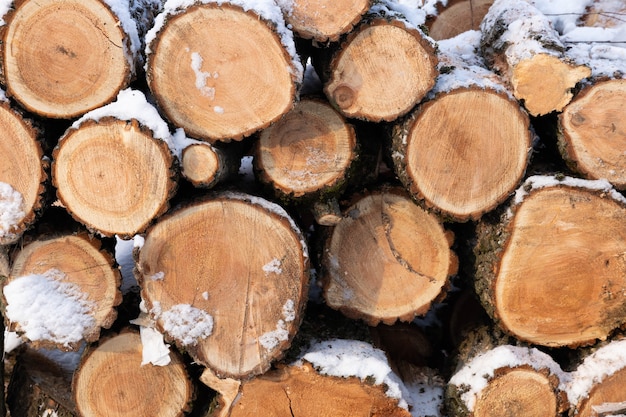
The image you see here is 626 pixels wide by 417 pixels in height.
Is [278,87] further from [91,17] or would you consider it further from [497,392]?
[497,392]

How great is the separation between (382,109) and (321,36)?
0.37 meters

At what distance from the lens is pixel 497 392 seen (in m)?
2.21

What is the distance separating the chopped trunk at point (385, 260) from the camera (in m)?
2.38

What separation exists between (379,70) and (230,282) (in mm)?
1006

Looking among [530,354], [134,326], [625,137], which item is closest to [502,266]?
[530,354]

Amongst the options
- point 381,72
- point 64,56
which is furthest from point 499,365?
point 64,56

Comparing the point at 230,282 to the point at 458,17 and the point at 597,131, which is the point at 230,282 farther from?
the point at 458,17

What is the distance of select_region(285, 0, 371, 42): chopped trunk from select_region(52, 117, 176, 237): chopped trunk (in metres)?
0.67

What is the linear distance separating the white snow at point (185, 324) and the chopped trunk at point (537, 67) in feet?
5.10

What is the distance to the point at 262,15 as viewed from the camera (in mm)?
1907

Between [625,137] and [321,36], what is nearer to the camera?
[321,36]

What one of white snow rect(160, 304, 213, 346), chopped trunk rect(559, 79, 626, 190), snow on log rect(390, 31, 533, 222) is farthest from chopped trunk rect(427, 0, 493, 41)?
white snow rect(160, 304, 213, 346)

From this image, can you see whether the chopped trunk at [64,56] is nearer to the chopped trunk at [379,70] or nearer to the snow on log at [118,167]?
the snow on log at [118,167]

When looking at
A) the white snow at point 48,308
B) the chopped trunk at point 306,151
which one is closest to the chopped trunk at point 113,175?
the white snow at point 48,308
